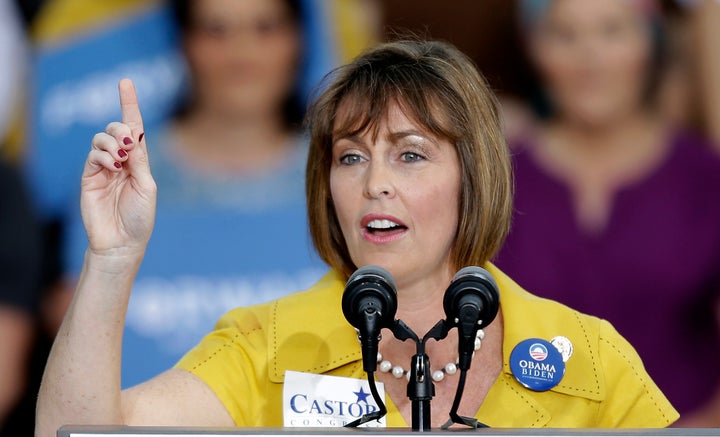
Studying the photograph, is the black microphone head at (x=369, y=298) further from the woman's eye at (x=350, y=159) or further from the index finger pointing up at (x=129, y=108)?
the woman's eye at (x=350, y=159)

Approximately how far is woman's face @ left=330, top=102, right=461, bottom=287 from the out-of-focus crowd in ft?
6.70

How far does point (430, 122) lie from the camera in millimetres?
2811

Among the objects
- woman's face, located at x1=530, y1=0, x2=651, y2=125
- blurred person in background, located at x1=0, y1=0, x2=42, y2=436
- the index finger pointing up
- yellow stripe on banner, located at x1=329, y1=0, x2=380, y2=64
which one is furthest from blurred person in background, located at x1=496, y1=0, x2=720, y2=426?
the index finger pointing up

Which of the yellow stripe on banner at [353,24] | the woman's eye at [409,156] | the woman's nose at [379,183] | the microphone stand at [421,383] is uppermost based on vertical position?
the yellow stripe on banner at [353,24]

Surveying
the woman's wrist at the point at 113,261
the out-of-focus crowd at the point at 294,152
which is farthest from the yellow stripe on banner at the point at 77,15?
the woman's wrist at the point at 113,261

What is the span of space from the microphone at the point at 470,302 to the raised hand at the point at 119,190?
69 centimetres

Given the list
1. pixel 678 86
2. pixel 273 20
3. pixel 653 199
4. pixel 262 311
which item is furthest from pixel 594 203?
pixel 262 311

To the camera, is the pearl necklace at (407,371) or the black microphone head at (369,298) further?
the pearl necklace at (407,371)

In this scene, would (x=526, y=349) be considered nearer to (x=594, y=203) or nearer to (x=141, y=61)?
(x=594, y=203)

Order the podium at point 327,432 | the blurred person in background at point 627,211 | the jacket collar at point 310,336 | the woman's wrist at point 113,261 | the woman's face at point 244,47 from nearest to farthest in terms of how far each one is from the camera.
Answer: the podium at point 327,432 < the woman's wrist at point 113,261 < the jacket collar at point 310,336 < the blurred person in background at point 627,211 < the woman's face at point 244,47

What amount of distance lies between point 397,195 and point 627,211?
2436 millimetres

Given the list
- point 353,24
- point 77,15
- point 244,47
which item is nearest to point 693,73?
point 353,24

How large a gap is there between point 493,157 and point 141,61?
2553mm

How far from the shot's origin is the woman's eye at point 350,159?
9.39 feet
